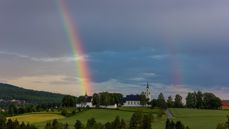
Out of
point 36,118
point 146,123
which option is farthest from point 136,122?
point 36,118

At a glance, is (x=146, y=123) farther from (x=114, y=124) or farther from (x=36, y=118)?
(x=36, y=118)

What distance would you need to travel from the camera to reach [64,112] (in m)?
175

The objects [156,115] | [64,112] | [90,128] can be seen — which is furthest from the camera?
[64,112]

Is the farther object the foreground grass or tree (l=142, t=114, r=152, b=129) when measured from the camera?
the foreground grass

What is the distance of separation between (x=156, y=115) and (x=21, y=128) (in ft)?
211

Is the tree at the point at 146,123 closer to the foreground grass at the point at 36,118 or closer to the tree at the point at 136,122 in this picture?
the tree at the point at 136,122

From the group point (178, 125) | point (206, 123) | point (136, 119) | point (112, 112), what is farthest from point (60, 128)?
point (112, 112)

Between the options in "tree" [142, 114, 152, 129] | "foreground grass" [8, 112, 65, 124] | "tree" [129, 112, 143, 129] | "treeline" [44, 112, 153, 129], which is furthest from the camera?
"foreground grass" [8, 112, 65, 124]

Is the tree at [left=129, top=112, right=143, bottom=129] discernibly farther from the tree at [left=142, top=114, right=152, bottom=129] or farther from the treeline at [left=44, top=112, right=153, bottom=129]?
the tree at [left=142, top=114, right=152, bottom=129]

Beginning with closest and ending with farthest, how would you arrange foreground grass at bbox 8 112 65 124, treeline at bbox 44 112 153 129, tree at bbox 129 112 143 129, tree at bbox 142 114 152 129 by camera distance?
treeline at bbox 44 112 153 129, tree at bbox 142 114 152 129, tree at bbox 129 112 143 129, foreground grass at bbox 8 112 65 124

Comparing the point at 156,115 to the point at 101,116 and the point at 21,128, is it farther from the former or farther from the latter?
the point at 21,128

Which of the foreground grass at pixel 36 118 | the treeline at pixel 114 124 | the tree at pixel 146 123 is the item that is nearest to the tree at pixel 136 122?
the treeline at pixel 114 124

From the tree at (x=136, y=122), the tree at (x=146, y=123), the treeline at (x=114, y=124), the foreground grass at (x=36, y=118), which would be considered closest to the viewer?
the treeline at (x=114, y=124)

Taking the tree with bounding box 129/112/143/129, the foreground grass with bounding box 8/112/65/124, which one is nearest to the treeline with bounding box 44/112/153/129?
the tree with bounding box 129/112/143/129
